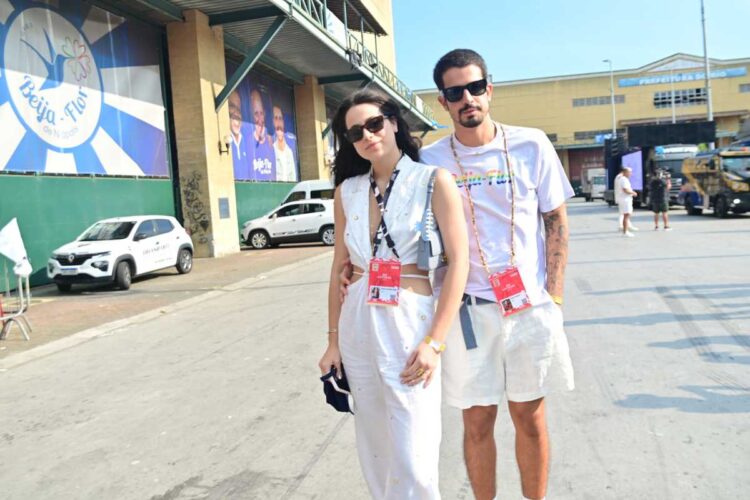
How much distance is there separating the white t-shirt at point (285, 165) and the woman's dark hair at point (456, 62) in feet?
79.8

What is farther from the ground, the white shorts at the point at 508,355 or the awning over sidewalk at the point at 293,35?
the awning over sidewalk at the point at 293,35

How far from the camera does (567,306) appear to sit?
25.4 feet

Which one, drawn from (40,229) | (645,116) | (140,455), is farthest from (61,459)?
(645,116)

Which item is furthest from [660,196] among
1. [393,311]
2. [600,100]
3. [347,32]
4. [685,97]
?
[685,97]

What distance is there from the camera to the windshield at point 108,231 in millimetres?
13363

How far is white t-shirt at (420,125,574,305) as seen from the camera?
2.46 meters

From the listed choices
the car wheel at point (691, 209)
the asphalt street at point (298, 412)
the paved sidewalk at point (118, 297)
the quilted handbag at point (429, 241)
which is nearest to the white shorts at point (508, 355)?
the quilted handbag at point (429, 241)

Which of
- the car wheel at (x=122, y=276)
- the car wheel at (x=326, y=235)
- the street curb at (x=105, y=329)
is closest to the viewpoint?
the street curb at (x=105, y=329)

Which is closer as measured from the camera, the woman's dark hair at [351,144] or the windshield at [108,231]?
the woman's dark hair at [351,144]

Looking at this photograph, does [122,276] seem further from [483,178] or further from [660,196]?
[660,196]

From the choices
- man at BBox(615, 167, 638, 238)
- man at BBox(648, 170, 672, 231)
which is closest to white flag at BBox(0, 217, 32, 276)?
man at BBox(615, 167, 638, 238)

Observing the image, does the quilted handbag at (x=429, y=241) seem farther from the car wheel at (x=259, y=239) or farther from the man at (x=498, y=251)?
the car wheel at (x=259, y=239)

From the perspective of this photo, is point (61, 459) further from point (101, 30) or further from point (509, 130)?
point (101, 30)

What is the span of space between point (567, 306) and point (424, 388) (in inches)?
235
